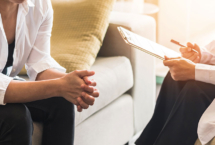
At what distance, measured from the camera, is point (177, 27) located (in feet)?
8.29

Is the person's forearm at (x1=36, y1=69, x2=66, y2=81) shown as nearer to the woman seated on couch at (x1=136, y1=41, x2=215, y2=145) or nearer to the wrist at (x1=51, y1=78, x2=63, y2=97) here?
the wrist at (x1=51, y1=78, x2=63, y2=97)

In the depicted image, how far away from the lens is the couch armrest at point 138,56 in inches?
65.7

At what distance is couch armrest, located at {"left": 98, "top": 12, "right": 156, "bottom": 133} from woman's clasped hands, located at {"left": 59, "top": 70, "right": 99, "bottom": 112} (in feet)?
2.27

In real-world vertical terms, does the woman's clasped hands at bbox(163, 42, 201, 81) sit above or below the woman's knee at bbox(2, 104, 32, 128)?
above

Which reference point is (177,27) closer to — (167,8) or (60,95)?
(167,8)

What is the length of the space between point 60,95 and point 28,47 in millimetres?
261

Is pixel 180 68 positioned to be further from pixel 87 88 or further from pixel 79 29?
pixel 79 29

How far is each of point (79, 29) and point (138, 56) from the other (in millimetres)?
343

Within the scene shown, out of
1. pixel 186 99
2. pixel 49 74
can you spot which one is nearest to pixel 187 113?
pixel 186 99

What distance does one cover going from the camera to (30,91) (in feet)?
3.24

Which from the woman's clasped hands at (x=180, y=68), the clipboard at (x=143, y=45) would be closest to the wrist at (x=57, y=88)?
the clipboard at (x=143, y=45)

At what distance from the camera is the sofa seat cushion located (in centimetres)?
139

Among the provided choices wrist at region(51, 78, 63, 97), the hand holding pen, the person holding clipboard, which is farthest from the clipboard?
wrist at region(51, 78, 63, 97)

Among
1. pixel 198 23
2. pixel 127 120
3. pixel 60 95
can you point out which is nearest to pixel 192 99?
pixel 60 95
